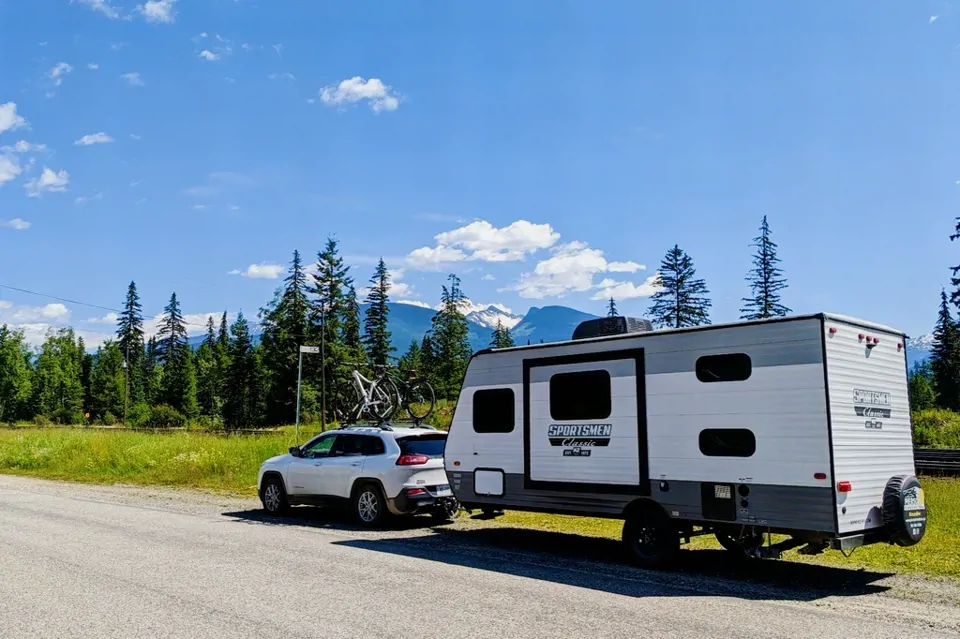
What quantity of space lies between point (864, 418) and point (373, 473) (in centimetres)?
732

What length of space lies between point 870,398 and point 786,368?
125cm

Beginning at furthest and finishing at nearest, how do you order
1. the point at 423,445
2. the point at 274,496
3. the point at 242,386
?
the point at 242,386
the point at 274,496
the point at 423,445

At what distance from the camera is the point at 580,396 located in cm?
996

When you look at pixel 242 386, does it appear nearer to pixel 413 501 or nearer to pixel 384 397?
pixel 384 397

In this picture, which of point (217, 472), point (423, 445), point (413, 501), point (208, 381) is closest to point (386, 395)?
point (217, 472)

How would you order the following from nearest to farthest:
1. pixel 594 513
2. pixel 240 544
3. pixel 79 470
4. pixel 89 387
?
pixel 594 513, pixel 240 544, pixel 79 470, pixel 89 387

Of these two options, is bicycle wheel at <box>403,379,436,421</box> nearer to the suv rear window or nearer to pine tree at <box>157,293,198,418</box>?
the suv rear window

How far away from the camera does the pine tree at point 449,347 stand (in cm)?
7706

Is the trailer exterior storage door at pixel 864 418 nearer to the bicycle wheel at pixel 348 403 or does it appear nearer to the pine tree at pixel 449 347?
the bicycle wheel at pixel 348 403

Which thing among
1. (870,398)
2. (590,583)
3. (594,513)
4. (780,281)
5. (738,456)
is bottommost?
(590,583)

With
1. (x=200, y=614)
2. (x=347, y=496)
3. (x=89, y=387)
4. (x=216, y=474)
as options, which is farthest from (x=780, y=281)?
(x=89, y=387)

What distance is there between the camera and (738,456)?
837 centimetres

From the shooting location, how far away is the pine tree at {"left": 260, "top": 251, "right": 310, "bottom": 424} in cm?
6028

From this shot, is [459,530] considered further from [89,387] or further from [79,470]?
[89,387]
